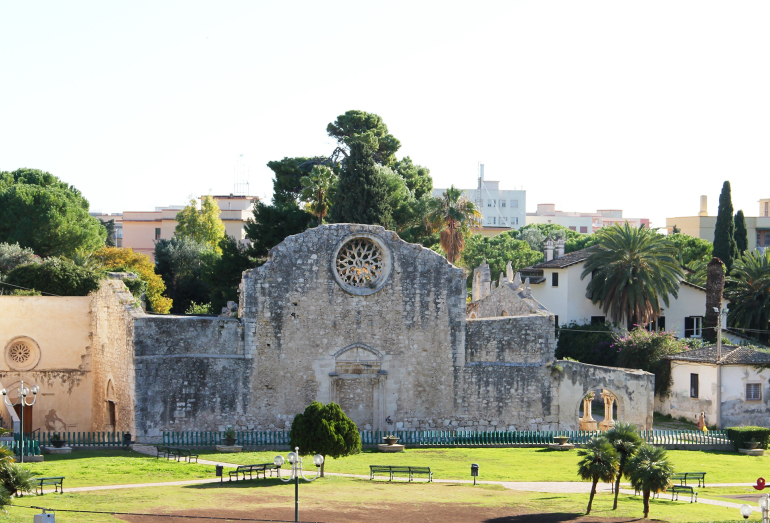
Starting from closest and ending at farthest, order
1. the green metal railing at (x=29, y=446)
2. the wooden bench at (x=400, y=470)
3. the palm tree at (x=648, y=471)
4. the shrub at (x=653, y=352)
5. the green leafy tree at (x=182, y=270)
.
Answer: the palm tree at (x=648, y=471) < the wooden bench at (x=400, y=470) < the green metal railing at (x=29, y=446) < the shrub at (x=653, y=352) < the green leafy tree at (x=182, y=270)

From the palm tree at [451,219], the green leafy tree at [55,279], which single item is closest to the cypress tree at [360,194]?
the palm tree at [451,219]

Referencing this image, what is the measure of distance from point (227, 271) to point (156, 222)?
4992cm

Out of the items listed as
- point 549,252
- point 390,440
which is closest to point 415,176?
point 549,252

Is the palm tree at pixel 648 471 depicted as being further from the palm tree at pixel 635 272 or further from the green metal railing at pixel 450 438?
the palm tree at pixel 635 272

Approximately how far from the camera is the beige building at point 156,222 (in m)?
106

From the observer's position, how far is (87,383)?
1790 inches

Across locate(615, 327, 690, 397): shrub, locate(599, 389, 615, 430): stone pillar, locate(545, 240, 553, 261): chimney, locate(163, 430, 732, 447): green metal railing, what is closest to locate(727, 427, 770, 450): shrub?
locate(163, 430, 732, 447): green metal railing

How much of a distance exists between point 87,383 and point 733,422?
102 feet

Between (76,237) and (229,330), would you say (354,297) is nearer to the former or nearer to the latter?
(229,330)

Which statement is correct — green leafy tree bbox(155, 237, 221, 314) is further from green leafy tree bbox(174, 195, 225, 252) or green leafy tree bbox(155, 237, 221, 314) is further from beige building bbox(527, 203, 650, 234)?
beige building bbox(527, 203, 650, 234)

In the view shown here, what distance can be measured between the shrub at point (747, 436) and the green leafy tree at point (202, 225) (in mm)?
57187

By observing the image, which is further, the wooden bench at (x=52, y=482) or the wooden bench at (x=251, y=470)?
the wooden bench at (x=251, y=470)

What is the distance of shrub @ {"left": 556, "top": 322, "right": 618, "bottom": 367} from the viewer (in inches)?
2379

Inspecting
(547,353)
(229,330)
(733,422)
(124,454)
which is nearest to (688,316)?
(733,422)
